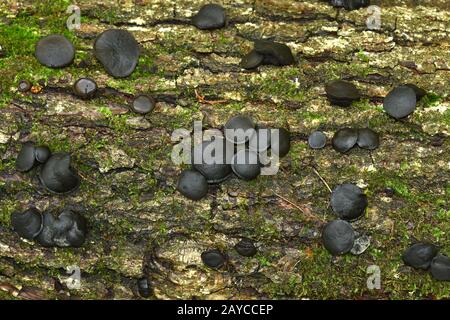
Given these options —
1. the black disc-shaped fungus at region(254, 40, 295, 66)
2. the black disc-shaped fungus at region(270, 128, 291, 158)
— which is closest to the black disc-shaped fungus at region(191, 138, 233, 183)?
the black disc-shaped fungus at region(270, 128, 291, 158)

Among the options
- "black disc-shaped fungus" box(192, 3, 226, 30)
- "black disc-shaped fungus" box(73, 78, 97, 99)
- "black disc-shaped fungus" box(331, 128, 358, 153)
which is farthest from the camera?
"black disc-shaped fungus" box(192, 3, 226, 30)

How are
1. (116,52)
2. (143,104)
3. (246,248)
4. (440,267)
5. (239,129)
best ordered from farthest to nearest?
(116,52), (143,104), (239,129), (246,248), (440,267)

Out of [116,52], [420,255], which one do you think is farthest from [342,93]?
[116,52]

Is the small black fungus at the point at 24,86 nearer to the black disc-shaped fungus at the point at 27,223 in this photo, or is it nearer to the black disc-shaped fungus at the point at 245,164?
the black disc-shaped fungus at the point at 27,223

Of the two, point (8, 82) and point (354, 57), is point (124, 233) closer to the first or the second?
point (8, 82)

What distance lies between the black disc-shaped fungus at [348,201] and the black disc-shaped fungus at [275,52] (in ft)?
4.06

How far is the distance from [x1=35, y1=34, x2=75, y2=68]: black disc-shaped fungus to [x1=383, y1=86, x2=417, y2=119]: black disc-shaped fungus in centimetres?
281

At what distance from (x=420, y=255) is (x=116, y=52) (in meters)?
3.11

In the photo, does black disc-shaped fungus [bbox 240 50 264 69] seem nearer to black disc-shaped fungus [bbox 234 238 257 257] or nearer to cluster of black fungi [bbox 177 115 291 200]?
cluster of black fungi [bbox 177 115 291 200]

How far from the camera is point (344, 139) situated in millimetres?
4562

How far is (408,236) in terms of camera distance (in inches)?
175

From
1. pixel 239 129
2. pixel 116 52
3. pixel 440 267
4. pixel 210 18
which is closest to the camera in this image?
pixel 440 267

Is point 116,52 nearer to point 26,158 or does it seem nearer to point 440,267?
point 26,158

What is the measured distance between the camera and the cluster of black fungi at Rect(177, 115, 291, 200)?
4445 millimetres
